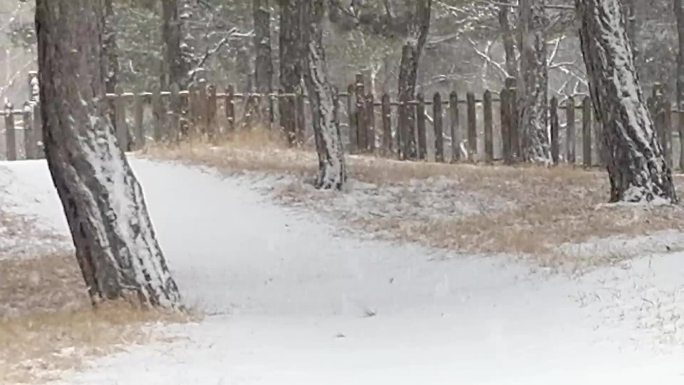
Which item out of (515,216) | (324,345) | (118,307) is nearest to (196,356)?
(324,345)

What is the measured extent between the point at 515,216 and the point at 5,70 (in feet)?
154

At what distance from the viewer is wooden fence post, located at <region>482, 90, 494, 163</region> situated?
65.8 feet

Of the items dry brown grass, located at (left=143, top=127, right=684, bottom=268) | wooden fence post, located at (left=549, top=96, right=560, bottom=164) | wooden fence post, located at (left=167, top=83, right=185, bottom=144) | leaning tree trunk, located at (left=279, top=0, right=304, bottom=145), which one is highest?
leaning tree trunk, located at (left=279, top=0, right=304, bottom=145)

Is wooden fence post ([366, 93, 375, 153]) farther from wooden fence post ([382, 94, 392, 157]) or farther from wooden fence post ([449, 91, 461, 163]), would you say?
wooden fence post ([449, 91, 461, 163])

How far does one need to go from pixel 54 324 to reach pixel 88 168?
4.66 feet

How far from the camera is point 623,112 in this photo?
13.3 metres

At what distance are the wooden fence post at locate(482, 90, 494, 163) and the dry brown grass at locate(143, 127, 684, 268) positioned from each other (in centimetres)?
205

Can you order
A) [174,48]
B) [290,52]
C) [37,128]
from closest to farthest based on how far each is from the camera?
[37,128] → [290,52] → [174,48]

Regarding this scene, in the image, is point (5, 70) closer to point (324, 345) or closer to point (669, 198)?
point (669, 198)

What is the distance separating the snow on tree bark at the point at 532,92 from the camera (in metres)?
20.2

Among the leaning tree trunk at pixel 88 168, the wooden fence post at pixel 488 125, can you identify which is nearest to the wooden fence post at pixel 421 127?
the wooden fence post at pixel 488 125

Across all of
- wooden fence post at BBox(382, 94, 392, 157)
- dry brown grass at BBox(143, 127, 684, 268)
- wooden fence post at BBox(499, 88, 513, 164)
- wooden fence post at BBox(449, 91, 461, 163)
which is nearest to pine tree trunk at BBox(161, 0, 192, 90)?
wooden fence post at BBox(382, 94, 392, 157)

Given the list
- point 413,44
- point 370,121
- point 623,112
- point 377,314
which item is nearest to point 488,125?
point 370,121

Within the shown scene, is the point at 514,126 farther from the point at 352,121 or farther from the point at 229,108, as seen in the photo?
the point at 229,108
